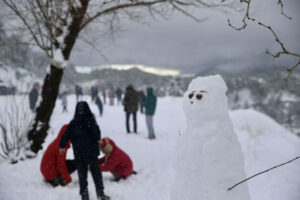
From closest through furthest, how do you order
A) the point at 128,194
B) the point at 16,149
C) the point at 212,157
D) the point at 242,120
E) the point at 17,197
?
1. the point at 212,157
2. the point at 17,197
3. the point at 128,194
4. the point at 16,149
5. the point at 242,120

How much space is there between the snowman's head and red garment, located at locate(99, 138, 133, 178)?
261 centimetres

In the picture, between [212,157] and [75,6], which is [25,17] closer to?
[75,6]

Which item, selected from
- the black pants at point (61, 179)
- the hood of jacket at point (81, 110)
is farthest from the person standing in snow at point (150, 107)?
the hood of jacket at point (81, 110)

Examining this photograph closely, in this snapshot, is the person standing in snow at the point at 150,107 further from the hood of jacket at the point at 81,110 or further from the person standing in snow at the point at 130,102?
the hood of jacket at the point at 81,110

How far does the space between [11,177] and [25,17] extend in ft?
10.9

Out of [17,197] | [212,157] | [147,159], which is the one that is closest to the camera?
[212,157]

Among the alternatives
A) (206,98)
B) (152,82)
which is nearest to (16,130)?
(206,98)

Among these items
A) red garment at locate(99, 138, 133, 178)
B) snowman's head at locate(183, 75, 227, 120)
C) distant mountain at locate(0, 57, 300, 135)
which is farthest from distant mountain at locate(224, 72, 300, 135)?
snowman's head at locate(183, 75, 227, 120)

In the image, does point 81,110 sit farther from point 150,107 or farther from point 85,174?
point 150,107

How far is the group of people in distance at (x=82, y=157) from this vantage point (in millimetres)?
3682

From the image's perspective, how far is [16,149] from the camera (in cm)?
532

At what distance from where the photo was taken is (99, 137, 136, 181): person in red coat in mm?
4480

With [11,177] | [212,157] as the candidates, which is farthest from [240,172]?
[11,177]

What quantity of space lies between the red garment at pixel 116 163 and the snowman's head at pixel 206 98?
2610 millimetres
